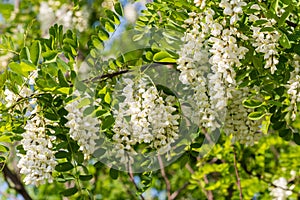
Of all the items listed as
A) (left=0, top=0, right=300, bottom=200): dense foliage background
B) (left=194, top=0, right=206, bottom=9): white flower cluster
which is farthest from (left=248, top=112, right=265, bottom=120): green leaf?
(left=194, top=0, right=206, bottom=9): white flower cluster

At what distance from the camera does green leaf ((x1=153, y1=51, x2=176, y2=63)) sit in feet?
3.67

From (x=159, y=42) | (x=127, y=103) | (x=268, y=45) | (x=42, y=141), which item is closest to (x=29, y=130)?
(x=42, y=141)

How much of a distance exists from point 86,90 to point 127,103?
0.27 feet

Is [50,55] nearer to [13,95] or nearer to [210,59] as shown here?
[13,95]

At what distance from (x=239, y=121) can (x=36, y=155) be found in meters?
0.49

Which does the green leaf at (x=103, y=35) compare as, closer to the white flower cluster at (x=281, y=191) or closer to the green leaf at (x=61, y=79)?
the green leaf at (x=61, y=79)

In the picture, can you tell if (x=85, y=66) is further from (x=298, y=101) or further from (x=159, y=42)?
(x=298, y=101)

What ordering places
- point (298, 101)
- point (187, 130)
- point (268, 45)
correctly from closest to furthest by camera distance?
point (268, 45) → point (298, 101) → point (187, 130)

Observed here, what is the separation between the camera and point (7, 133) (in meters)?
1.10

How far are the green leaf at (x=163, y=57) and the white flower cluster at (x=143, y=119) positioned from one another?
0.15ft

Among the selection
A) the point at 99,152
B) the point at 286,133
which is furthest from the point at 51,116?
the point at 286,133

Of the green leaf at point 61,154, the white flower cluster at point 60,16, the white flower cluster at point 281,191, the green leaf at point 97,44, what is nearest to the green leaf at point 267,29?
the green leaf at point 97,44

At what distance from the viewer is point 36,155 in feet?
3.51

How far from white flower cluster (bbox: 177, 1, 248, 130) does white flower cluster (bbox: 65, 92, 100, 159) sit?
0.19 metres
